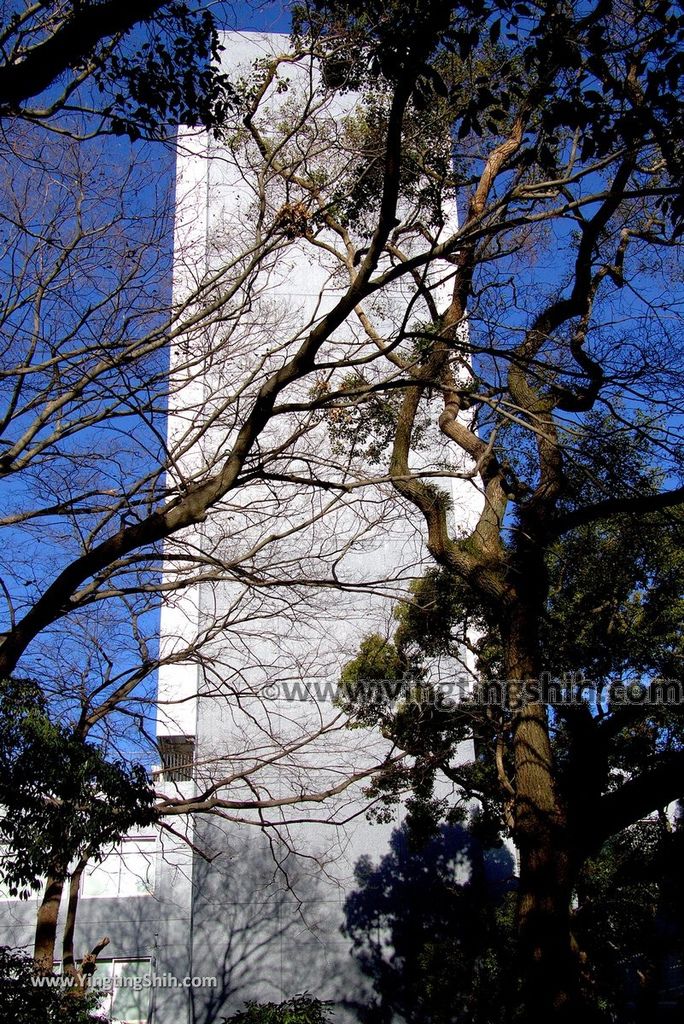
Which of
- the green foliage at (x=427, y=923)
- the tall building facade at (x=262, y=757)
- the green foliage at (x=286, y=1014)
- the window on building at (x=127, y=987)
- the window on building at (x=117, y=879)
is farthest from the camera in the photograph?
the window on building at (x=117, y=879)

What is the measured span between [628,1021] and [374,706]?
4883 mm

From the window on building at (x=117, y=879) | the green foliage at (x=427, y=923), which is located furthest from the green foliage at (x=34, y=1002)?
the window on building at (x=117, y=879)

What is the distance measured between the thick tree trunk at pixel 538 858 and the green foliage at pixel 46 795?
2638mm

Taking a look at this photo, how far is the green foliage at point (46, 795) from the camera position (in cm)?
570

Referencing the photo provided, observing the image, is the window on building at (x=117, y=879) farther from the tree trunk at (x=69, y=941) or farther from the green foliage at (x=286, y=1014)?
the green foliage at (x=286, y=1014)

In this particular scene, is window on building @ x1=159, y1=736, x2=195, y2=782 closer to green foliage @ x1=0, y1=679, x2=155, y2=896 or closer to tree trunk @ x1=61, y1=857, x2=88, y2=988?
tree trunk @ x1=61, y1=857, x2=88, y2=988

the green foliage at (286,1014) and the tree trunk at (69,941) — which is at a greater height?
the tree trunk at (69,941)

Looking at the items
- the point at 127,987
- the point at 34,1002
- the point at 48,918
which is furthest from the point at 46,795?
the point at 127,987

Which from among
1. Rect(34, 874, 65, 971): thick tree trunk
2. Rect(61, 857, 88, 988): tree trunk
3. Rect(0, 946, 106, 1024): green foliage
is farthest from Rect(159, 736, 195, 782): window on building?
Rect(0, 946, 106, 1024): green foliage

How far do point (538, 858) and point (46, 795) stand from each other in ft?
10.3

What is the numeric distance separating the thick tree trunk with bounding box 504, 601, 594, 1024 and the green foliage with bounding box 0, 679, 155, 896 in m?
2.64

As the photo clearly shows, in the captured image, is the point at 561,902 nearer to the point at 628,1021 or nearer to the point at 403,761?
the point at 403,761

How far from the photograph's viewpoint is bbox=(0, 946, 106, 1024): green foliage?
5.71m

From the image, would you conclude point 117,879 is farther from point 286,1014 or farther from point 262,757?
point 286,1014
